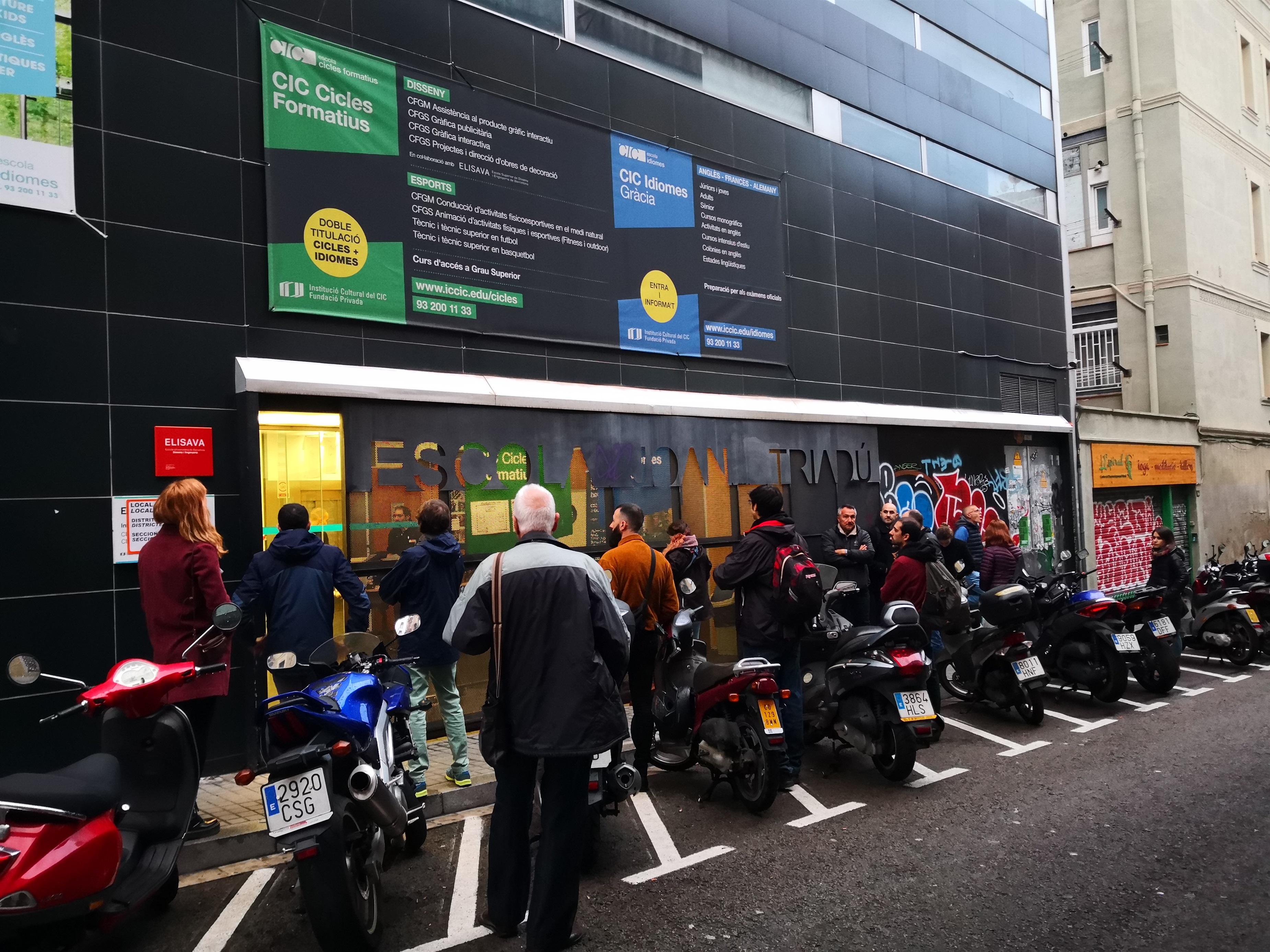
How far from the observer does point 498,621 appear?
3.88m

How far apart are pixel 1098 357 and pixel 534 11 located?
17323 mm

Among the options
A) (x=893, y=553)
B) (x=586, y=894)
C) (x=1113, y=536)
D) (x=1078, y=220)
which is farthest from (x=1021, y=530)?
(x=586, y=894)

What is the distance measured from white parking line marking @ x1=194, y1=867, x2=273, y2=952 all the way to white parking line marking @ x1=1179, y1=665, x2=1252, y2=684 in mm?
9111

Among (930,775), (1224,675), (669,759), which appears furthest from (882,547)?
(669,759)

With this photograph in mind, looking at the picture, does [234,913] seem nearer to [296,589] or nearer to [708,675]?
[296,589]

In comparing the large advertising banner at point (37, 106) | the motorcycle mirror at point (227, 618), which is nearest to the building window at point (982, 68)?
the large advertising banner at point (37, 106)

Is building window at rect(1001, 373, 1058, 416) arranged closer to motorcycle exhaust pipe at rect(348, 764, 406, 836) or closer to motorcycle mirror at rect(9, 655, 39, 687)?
motorcycle exhaust pipe at rect(348, 764, 406, 836)

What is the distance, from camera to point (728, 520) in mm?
10688

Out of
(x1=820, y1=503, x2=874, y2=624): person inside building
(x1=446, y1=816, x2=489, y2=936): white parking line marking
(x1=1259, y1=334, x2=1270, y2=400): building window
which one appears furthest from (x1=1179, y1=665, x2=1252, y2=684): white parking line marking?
(x1=1259, y1=334, x2=1270, y2=400): building window

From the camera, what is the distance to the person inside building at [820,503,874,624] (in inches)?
389

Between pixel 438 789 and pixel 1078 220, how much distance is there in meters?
21.6

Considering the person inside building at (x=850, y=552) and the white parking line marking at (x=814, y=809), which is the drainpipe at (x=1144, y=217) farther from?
the white parking line marking at (x=814, y=809)

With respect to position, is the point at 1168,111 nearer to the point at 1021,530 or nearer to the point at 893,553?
the point at 1021,530

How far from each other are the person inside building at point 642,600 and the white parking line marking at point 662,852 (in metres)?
0.64
